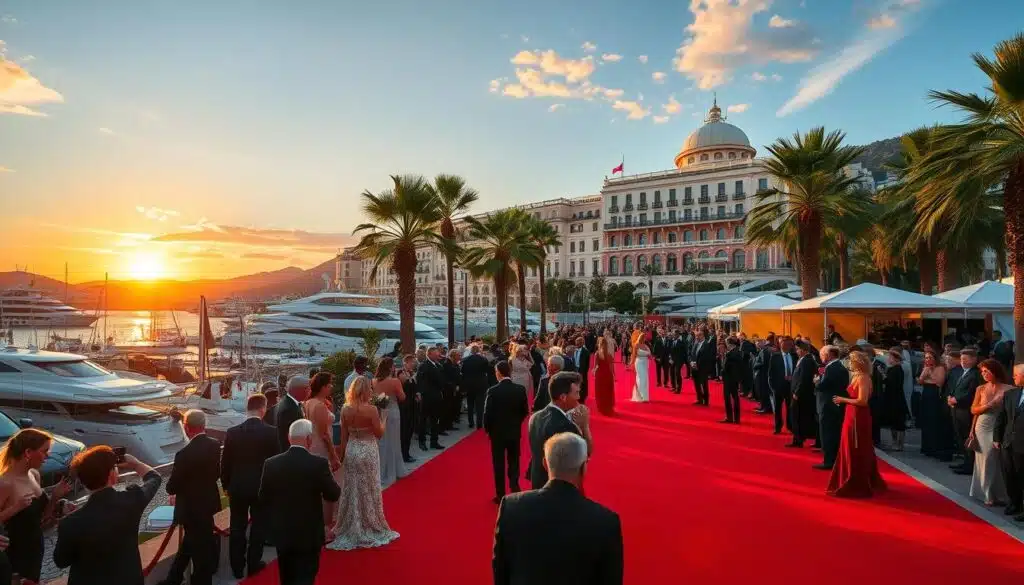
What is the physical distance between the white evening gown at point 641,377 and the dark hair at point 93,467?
1233 centimetres

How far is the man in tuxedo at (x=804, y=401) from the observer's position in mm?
9703

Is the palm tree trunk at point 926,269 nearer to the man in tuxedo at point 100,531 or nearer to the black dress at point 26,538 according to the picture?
the man in tuxedo at point 100,531

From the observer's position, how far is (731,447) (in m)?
9.77

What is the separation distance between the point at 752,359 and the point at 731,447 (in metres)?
5.90

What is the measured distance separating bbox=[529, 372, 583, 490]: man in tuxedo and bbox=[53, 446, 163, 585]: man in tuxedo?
2.79 m

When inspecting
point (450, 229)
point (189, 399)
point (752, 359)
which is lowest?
point (189, 399)

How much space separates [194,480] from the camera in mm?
4574

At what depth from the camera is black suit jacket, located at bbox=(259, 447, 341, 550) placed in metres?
4.03

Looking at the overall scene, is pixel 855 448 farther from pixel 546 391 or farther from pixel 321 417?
pixel 321 417

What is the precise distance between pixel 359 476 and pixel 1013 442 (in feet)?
21.7

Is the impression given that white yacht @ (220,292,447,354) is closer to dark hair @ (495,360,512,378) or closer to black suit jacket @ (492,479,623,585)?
dark hair @ (495,360,512,378)

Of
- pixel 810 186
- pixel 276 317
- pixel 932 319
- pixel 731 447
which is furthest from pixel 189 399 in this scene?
pixel 932 319

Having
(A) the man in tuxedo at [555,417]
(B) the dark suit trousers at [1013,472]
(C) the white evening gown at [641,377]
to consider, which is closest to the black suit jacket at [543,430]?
(A) the man in tuxedo at [555,417]

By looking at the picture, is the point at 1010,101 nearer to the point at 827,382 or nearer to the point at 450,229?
the point at 827,382
